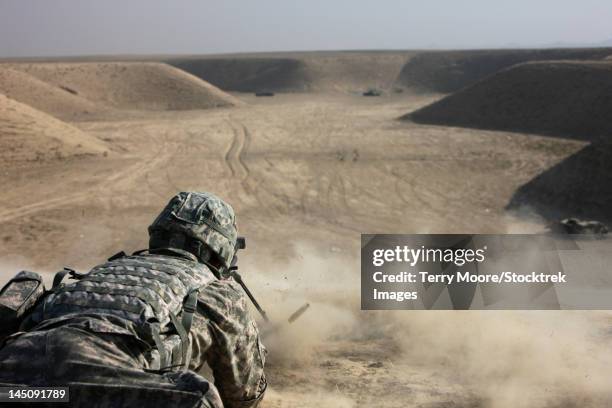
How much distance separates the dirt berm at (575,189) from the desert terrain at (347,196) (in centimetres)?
5

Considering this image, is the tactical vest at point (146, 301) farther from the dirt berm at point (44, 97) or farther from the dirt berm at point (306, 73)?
the dirt berm at point (306, 73)

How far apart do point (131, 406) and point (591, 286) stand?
9421 millimetres

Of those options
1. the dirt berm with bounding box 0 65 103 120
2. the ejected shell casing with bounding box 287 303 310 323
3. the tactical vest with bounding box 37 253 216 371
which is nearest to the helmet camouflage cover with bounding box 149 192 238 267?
the tactical vest with bounding box 37 253 216 371

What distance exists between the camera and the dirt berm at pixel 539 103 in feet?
81.1

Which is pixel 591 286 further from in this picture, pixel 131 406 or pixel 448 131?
pixel 448 131

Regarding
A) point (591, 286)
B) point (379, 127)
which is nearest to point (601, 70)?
point (379, 127)

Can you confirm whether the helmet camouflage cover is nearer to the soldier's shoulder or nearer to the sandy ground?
the soldier's shoulder

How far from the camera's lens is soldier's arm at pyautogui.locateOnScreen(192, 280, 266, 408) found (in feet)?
12.0

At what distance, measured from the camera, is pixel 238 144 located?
24.2 m

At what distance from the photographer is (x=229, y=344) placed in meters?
3.74

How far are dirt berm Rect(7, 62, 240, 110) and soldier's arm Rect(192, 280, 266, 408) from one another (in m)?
36.7

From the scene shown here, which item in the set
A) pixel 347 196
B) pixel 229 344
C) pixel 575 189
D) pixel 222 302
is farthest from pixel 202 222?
pixel 575 189

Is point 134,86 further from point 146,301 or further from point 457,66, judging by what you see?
point 146,301

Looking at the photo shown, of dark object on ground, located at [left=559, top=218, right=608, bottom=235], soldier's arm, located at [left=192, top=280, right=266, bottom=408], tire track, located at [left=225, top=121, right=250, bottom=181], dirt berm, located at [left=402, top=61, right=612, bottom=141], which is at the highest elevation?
dirt berm, located at [left=402, top=61, right=612, bottom=141]
